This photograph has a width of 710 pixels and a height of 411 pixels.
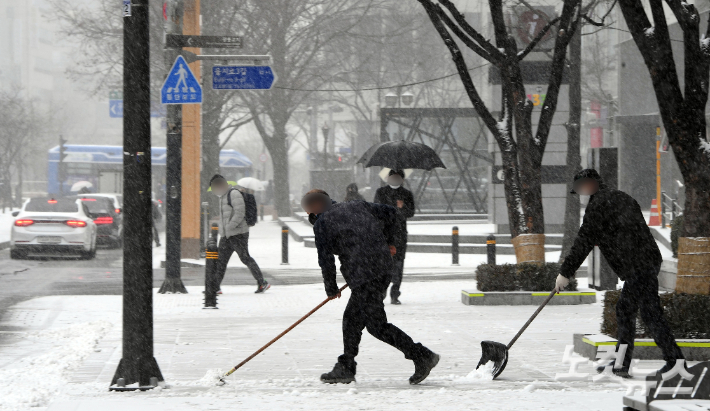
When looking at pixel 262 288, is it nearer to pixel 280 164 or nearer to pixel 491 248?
pixel 491 248

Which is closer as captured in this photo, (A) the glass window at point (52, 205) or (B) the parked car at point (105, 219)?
(A) the glass window at point (52, 205)

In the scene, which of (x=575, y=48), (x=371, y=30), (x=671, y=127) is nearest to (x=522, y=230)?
(x=671, y=127)

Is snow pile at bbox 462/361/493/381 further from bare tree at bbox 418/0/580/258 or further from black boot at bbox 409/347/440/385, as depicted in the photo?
bare tree at bbox 418/0/580/258

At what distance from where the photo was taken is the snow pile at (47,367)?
243 inches

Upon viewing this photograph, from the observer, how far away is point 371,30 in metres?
42.3

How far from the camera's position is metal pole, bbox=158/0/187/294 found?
45.0ft

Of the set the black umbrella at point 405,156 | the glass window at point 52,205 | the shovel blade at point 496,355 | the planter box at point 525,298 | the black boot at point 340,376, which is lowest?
the planter box at point 525,298

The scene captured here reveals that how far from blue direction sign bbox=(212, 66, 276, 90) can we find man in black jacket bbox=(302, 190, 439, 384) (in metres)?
7.75

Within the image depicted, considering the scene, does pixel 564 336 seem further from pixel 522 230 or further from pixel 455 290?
pixel 455 290

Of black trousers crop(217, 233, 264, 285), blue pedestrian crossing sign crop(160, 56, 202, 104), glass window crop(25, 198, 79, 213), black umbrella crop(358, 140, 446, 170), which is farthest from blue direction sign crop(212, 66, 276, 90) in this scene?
glass window crop(25, 198, 79, 213)

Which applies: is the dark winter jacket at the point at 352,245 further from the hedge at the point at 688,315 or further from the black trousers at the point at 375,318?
the hedge at the point at 688,315

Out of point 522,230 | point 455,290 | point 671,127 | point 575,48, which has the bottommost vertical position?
point 455,290

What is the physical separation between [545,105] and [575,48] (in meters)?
4.81

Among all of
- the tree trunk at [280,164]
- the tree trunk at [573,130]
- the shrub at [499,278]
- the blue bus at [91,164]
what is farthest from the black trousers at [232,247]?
the blue bus at [91,164]
